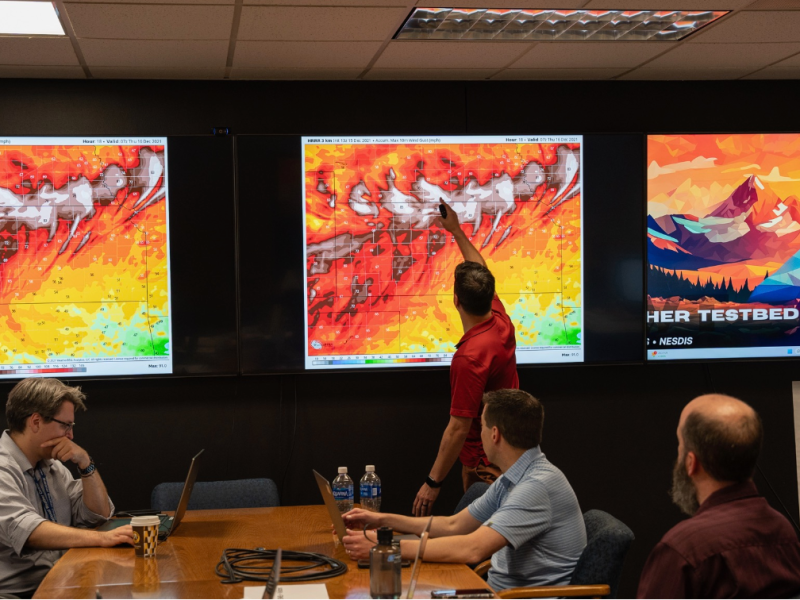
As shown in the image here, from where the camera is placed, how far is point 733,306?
4.30m

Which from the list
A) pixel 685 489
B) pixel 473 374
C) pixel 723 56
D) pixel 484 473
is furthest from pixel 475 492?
pixel 723 56

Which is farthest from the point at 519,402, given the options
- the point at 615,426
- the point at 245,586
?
the point at 615,426

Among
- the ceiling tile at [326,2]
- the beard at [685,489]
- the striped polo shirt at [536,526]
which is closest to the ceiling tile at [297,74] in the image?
the ceiling tile at [326,2]

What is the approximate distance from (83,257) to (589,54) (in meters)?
2.72

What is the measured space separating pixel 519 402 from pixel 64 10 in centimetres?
232

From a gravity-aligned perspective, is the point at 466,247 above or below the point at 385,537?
above

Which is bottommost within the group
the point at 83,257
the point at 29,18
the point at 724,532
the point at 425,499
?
the point at 425,499

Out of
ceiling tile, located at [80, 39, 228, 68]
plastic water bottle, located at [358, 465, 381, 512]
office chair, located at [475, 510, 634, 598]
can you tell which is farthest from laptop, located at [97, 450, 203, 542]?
ceiling tile, located at [80, 39, 228, 68]

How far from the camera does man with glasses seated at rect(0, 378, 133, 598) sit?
8.69 feet

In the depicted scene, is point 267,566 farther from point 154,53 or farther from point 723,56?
point 723,56

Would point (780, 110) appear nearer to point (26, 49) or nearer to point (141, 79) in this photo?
point (141, 79)

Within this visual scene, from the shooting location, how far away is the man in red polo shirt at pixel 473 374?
3332mm

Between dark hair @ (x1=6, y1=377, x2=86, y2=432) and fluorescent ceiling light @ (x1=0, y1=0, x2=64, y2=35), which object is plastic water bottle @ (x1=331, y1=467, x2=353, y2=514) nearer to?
dark hair @ (x1=6, y1=377, x2=86, y2=432)

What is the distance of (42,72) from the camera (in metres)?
3.97
